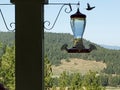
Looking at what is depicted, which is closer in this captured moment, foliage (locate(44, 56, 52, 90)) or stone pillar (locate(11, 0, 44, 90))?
stone pillar (locate(11, 0, 44, 90))

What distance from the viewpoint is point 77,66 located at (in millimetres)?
3793

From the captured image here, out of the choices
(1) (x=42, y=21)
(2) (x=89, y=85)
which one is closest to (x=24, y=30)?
(1) (x=42, y=21)

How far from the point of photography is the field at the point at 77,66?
370cm

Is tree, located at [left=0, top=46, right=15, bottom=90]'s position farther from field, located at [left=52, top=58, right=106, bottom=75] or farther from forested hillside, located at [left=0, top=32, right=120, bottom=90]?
field, located at [left=52, top=58, right=106, bottom=75]

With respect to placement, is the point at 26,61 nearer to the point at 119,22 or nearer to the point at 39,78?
the point at 39,78

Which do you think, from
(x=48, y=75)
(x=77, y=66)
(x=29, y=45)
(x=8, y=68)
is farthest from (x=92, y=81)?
(x=29, y=45)

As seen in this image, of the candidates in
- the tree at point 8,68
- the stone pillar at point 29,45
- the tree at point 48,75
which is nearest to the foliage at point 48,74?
the tree at point 48,75

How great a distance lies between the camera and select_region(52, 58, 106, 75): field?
3.70 m

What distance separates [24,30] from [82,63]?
4.06ft

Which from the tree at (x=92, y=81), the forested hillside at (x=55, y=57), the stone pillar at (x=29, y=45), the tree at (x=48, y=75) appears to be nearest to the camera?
the stone pillar at (x=29, y=45)

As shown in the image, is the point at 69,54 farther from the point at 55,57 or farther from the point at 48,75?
the point at 48,75

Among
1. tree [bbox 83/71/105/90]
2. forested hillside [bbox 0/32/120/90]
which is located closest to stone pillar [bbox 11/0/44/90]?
forested hillside [bbox 0/32/120/90]

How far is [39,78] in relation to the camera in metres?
2.58

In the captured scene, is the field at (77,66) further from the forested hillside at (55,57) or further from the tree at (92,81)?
the tree at (92,81)
